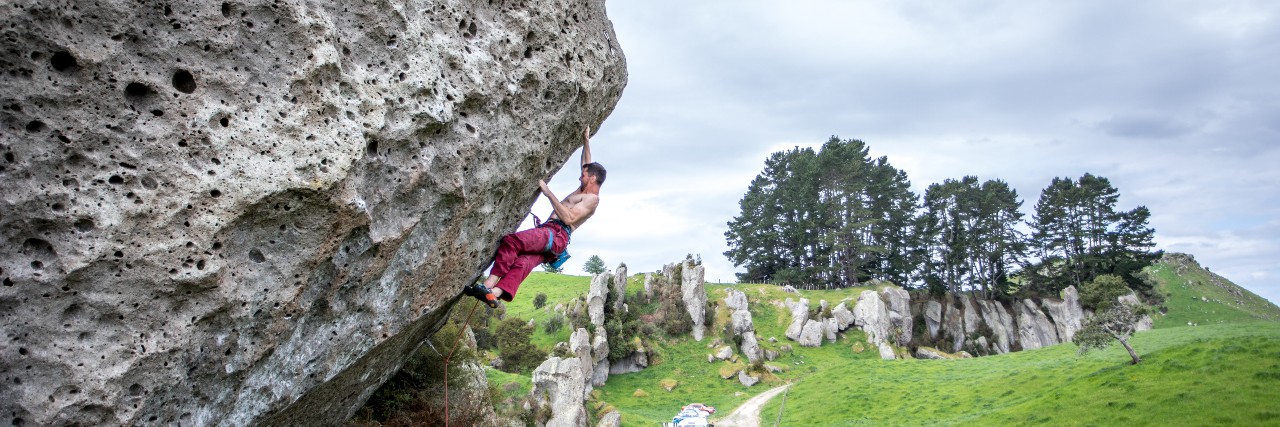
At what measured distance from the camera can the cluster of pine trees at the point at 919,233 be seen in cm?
6800

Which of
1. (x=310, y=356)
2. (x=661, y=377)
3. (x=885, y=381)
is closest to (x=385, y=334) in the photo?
(x=310, y=356)

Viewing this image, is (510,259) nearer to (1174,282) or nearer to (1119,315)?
(1119,315)

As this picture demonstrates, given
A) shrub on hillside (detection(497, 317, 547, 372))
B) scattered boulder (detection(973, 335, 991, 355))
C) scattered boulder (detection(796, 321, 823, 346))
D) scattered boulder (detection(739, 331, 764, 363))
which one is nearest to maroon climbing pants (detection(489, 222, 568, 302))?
shrub on hillside (detection(497, 317, 547, 372))

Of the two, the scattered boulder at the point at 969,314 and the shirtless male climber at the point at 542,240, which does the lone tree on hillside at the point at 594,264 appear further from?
the shirtless male climber at the point at 542,240

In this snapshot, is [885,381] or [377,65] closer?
[377,65]

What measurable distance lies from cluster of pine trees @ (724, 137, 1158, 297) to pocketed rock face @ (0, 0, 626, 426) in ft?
224

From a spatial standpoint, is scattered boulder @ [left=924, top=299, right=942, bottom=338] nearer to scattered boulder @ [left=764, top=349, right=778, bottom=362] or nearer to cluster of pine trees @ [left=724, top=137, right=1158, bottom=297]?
cluster of pine trees @ [left=724, top=137, right=1158, bottom=297]

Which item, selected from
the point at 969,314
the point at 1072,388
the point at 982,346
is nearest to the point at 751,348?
the point at 982,346

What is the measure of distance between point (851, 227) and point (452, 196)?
69.2 metres

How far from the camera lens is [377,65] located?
21.6 ft

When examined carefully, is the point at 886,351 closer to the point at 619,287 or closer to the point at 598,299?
the point at 619,287

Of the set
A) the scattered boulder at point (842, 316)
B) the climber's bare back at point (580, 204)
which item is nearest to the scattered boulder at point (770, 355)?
the scattered boulder at point (842, 316)

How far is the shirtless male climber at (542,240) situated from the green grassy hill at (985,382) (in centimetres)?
1940

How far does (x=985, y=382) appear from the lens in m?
32.8
